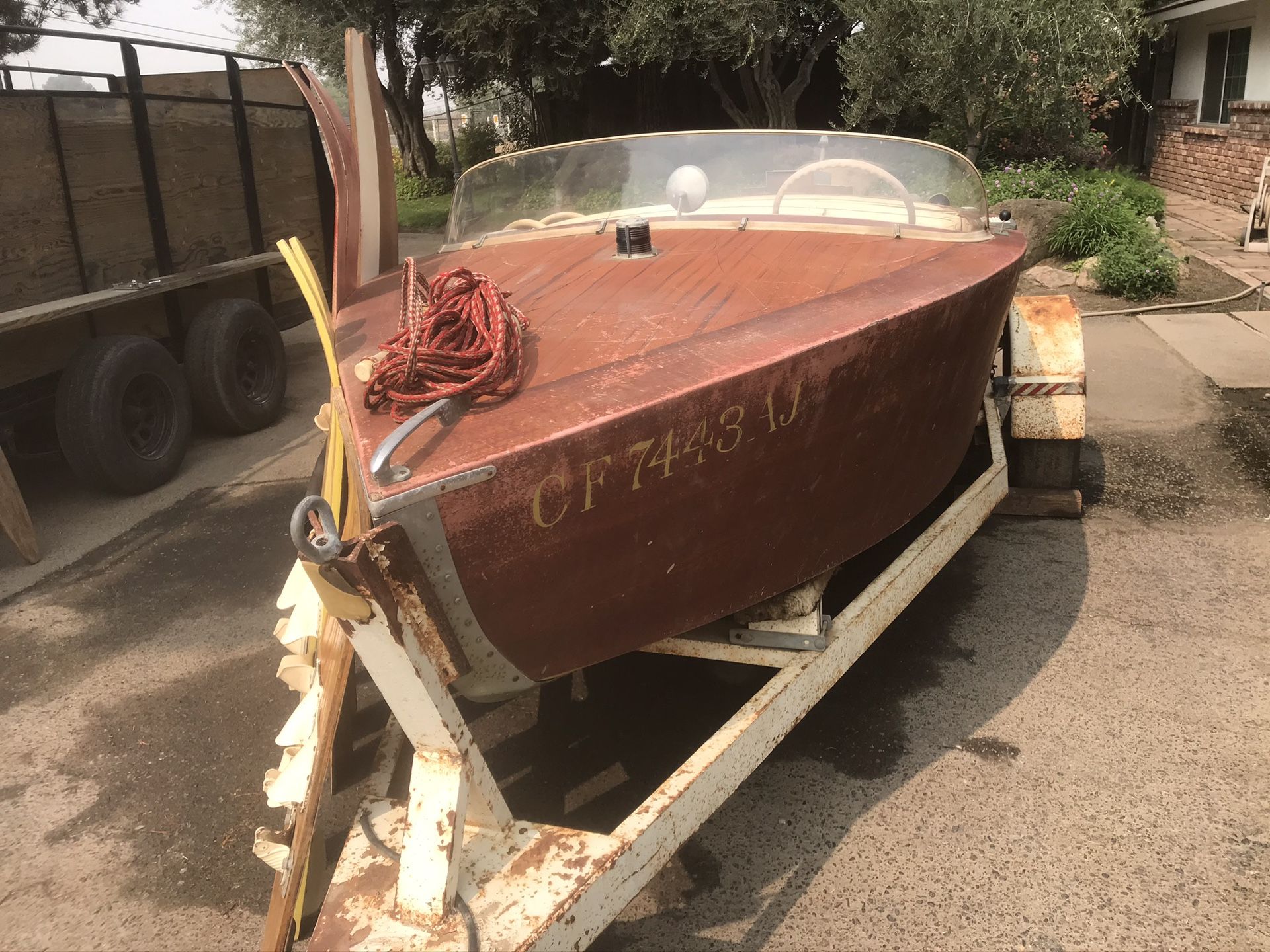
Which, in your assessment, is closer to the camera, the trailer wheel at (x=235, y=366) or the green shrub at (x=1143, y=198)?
the trailer wheel at (x=235, y=366)

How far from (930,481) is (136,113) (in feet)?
16.3

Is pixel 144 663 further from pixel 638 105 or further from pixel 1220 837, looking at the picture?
pixel 638 105

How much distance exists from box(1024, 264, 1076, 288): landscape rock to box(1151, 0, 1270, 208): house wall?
3.69 m

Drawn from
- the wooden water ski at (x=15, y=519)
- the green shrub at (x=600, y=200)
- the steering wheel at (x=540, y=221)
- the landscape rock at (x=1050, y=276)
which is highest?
the green shrub at (x=600, y=200)

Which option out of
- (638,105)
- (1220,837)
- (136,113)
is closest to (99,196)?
(136,113)

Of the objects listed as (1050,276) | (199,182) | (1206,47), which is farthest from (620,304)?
(1206,47)

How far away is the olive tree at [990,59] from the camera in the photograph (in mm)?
9383

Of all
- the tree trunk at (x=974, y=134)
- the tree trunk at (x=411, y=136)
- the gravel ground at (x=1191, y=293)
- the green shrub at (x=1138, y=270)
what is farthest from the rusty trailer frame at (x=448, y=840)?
the tree trunk at (x=411, y=136)

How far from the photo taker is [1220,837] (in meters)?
2.32

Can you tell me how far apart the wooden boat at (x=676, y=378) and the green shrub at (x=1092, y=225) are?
633 centimetres

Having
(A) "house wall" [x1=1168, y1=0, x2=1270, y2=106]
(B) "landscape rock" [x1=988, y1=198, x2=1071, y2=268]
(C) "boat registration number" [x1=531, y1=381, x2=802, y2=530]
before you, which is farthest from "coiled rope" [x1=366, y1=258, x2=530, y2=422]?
(A) "house wall" [x1=1168, y1=0, x2=1270, y2=106]

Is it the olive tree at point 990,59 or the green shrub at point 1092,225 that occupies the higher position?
the olive tree at point 990,59

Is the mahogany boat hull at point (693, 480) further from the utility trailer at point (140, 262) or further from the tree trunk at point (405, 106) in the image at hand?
the tree trunk at point (405, 106)

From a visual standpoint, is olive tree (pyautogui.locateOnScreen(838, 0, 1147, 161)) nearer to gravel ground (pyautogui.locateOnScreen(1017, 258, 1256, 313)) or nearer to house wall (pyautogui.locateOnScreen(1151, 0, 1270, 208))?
house wall (pyautogui.locateOnScreen(1151, 0, 1270, 208))
